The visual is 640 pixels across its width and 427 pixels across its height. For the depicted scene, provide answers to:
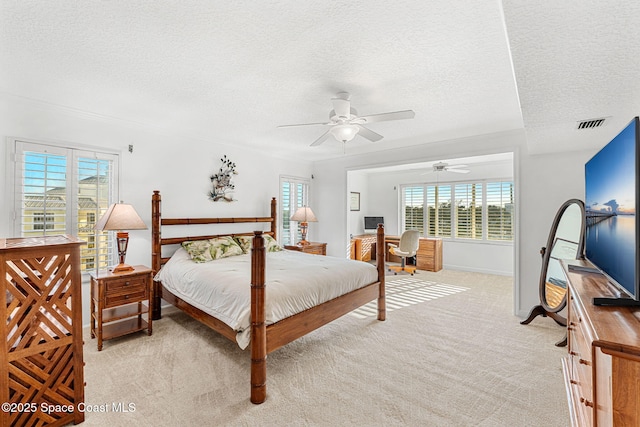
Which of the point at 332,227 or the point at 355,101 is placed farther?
the point at 332,227

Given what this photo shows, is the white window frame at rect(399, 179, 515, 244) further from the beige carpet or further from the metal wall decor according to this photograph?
the metal wall decor

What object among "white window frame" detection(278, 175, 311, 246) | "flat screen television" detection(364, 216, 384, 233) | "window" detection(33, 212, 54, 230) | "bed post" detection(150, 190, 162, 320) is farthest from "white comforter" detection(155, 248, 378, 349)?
"flat screen television" detection(364, 216, 384, 233)

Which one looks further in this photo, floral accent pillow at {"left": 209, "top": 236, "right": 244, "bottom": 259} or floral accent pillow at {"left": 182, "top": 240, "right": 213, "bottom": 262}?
floral accent pillow at {"left": 209, "top": 236, "right": 244, "bottom": 259}

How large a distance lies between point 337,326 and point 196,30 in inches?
124

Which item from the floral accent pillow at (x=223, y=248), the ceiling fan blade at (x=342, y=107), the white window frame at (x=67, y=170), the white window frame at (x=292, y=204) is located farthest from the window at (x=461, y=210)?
the white window frame at (x=67, y=170)

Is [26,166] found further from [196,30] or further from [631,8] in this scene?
[631,8]

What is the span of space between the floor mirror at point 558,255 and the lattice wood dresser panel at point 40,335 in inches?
171

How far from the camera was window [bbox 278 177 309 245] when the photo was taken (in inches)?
221

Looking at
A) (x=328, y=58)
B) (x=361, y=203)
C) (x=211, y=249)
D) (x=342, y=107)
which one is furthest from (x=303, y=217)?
(x=328, y=58)

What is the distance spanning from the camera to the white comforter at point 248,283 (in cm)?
235

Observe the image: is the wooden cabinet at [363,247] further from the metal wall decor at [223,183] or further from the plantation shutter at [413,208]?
the metal wall decor at [223,183]

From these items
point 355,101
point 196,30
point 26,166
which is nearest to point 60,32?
point 196,30

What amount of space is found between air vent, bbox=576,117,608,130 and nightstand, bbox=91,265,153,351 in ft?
14.6

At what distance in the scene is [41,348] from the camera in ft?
5.68
